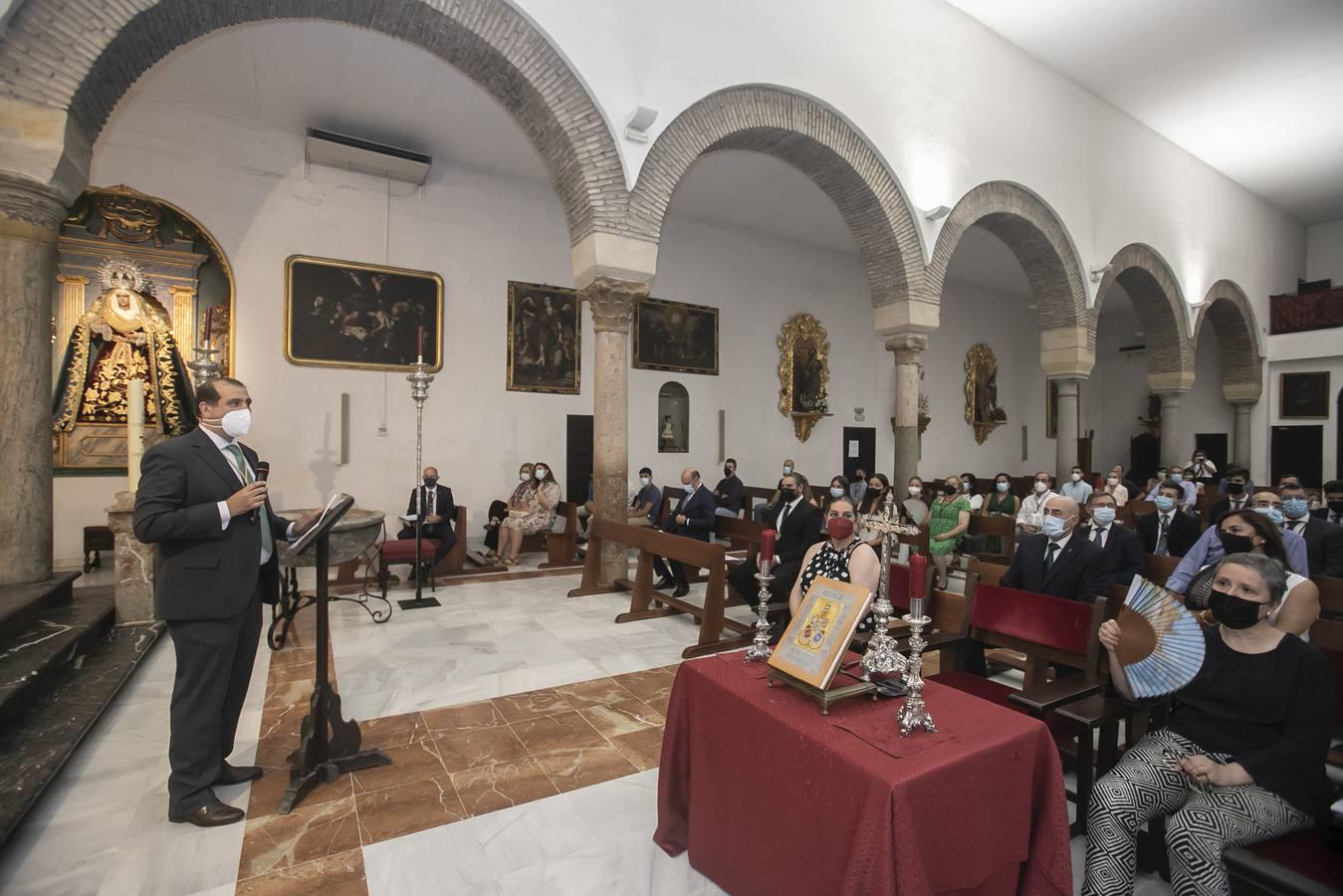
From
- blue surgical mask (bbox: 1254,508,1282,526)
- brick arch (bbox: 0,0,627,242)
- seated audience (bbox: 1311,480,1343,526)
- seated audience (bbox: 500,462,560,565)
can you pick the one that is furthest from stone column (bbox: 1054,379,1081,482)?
brick arch (bbox: 0,0,627,242)

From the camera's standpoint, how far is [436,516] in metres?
7.53

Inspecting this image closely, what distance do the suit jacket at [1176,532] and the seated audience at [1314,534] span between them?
1.12 metres

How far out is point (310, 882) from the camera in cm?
243

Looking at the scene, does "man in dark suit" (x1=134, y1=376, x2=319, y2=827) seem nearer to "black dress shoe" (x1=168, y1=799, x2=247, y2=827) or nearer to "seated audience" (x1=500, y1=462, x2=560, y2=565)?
"black dress shoe" (x1=168, y1=799, x2=247, y2=827)

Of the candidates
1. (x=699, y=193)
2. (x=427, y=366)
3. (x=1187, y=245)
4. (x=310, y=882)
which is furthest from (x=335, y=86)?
(x=1187, y=245)

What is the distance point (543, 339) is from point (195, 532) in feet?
27.6

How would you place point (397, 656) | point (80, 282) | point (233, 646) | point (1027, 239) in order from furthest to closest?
point (1027, 239), point (80, 282), point (397, 656), point (233, 646)

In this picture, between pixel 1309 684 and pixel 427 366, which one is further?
pixel 427 366

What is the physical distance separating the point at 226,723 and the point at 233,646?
46 centimetres

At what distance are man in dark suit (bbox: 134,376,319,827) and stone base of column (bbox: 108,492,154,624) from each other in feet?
9.50

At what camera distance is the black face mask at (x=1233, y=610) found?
2.27 m

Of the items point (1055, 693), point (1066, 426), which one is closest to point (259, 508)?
point (1055, 693)

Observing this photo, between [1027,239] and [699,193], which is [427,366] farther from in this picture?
[1027,239]

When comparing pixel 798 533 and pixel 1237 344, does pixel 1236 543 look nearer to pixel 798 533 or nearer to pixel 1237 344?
pixel 798 533
